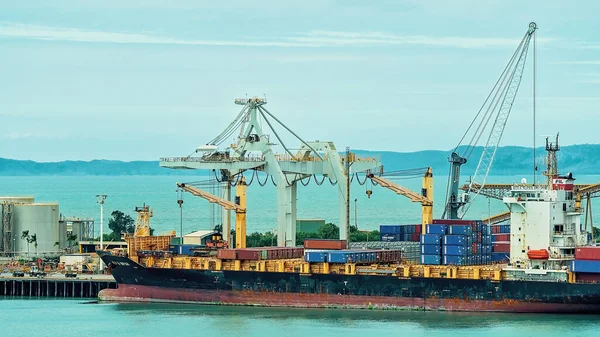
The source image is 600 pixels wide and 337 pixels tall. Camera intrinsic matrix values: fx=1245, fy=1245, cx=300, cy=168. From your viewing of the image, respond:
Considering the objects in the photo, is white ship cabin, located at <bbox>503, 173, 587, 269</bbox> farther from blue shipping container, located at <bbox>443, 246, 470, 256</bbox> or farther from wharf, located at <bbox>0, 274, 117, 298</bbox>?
wharf, located at <bbox>0, 274, 117, 298</bbox>

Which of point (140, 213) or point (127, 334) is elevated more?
point (140, 213)

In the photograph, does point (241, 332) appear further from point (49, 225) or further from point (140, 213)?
point (49, 225)

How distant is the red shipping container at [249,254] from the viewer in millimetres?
70556

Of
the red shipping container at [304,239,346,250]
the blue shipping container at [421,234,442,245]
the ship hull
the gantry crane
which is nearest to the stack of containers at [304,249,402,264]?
the ship hull

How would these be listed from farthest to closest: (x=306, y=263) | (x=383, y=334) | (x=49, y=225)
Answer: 1. (x=49, y=225)
2. (x=306, y=263)
3. (x=383, y=334)

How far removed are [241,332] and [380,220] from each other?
12682 cm

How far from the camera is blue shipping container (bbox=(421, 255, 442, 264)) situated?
220ft

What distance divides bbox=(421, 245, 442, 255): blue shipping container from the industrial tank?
118 ft

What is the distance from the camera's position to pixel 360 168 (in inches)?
3214

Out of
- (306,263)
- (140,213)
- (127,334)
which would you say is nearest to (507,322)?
(306,263)

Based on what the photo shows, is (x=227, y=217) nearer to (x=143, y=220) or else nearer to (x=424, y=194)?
(x=143, y=220)

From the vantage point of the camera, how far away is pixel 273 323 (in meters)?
63.6

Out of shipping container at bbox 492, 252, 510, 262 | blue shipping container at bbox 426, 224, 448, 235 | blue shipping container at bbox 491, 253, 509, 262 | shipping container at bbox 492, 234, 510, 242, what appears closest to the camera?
blue shipping container at bbox 426, 224, 448, 235

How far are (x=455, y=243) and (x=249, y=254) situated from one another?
471 inches
